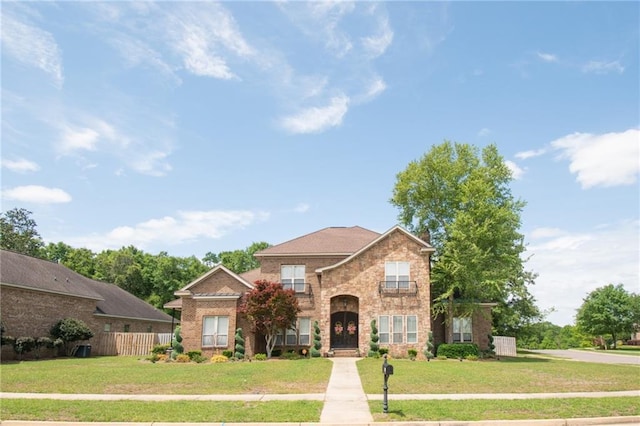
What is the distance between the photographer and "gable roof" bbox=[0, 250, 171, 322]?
97.1 feet

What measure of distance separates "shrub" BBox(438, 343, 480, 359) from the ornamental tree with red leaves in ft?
31.2

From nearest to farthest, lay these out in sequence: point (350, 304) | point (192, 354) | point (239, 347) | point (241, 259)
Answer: point (192, 354) → point (239, 347) → point (350, 304) → point (241, 259)

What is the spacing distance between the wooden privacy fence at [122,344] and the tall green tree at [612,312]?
50.5 m

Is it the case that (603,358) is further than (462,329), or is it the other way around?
(603,358)

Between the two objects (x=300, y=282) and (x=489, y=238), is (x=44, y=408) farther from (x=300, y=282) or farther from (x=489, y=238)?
(x=489, y=238)

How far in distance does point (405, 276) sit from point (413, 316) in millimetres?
2558

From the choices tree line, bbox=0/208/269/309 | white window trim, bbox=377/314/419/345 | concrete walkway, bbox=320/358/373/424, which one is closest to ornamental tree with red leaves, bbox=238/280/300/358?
white window trim, bbox=377/314/419/345

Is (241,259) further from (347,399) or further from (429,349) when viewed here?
(347,399)

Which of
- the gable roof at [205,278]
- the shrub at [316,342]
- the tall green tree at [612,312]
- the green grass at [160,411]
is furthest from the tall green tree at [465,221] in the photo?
the tall green tree at [612,312]

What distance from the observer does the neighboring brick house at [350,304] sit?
99.0 ft

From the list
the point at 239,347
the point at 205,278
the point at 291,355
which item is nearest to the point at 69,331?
the point at 205,278

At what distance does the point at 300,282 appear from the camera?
33500mm

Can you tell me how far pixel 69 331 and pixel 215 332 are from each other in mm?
9846

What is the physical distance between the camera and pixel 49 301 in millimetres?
31344
